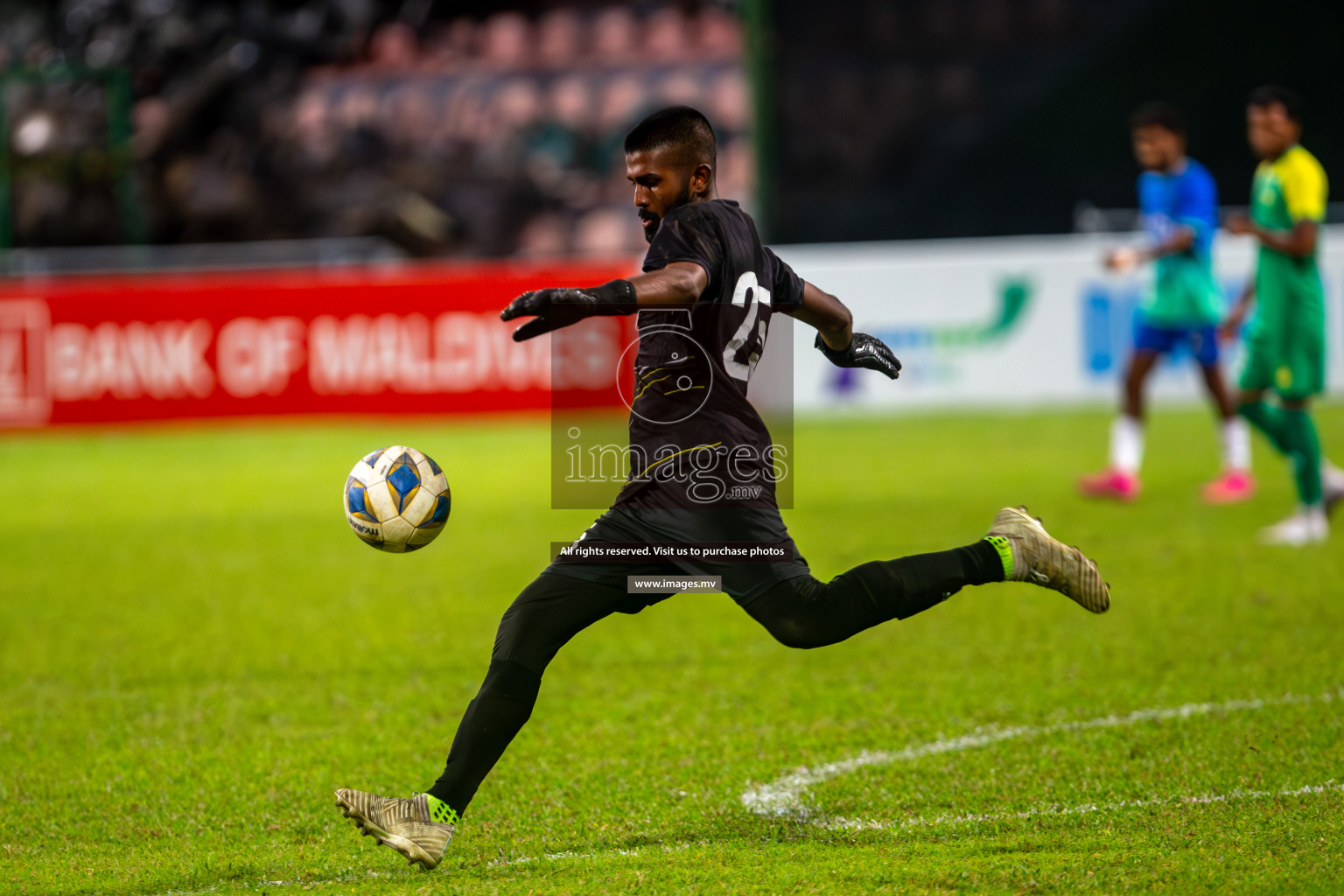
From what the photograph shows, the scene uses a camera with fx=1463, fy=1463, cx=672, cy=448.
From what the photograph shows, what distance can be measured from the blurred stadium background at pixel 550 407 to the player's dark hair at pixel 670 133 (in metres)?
1.78

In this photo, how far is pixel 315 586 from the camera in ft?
26.0

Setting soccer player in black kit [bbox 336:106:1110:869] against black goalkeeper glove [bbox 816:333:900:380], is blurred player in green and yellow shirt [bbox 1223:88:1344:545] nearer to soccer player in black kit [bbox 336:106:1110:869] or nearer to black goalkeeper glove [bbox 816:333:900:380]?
black goalkeeper glove [bbox 816:333:900:380]

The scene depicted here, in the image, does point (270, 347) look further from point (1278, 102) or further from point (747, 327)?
point (747, 327)

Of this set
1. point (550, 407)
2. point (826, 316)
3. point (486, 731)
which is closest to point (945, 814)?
point (486, 731)

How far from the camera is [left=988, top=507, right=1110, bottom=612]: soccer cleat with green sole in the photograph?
12.9 ft

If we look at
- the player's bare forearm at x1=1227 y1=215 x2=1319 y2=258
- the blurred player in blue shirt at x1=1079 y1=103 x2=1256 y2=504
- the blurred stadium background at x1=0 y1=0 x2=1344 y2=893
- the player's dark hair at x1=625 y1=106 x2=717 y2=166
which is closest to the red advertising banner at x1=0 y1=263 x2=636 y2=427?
the blurred stadium background at x1=0 y1=0 x2=1344 y2=893

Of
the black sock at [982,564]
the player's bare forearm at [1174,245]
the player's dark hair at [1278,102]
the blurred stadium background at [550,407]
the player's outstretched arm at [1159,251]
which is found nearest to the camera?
the black sock at [982,564]

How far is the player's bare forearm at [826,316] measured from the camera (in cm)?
409

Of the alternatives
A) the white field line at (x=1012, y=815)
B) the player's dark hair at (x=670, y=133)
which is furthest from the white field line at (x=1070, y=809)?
the player's dark hair at (x=670, y=133)

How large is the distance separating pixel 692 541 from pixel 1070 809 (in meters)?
1.26

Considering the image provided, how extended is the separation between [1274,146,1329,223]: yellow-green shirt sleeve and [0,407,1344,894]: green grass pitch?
71.2 inches

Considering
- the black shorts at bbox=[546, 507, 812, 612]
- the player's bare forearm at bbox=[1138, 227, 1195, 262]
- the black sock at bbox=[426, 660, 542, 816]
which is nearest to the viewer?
the black sock at bbox=[426, 660, 542, 816]

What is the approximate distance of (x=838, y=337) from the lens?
422 cm

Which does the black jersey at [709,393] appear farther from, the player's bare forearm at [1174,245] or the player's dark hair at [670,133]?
the player's bare forearm at [1174,245]
